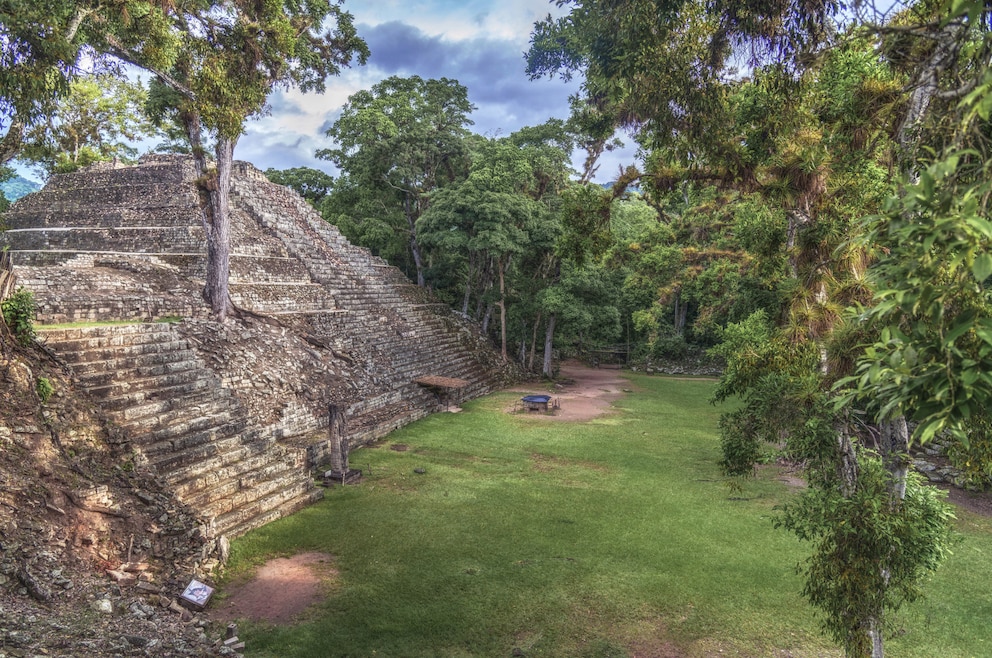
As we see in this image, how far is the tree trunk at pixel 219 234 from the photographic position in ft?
42.4

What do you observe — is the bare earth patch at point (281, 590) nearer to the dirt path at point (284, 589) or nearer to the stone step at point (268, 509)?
the dirt path at point (284, 589)

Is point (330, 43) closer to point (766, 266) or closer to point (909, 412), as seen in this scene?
point (766, 266)

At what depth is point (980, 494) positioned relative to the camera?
10539mm

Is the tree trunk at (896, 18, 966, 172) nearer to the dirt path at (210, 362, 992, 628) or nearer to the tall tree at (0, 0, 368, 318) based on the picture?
the dirt path at (210, 362, 992, 628)

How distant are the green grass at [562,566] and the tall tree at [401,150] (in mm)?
14929

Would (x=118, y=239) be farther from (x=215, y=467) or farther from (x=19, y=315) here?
(x=215, y=467)

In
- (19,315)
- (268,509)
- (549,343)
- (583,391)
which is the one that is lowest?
(268,509)

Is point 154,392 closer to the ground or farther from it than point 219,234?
closer to the ground

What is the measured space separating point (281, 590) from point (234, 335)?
813cm

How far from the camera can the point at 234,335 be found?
1302 centimetres

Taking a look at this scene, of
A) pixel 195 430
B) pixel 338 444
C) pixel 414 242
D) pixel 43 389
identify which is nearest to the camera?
pixel 43 389

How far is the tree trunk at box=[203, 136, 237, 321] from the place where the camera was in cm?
→ 1294

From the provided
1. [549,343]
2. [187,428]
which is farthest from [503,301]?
[187,428]

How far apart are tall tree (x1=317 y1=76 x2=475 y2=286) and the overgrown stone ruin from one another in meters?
2.99
